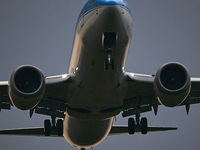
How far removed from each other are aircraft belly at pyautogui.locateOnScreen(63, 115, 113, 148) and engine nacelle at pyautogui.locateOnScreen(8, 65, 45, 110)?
468cm

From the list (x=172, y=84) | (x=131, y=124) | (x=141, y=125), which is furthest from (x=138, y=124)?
(x=172, y=84)

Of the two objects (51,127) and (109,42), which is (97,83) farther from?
(51,127)

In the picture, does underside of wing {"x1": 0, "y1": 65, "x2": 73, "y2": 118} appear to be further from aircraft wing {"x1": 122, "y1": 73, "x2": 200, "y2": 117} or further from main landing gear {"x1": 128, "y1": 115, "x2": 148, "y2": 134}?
main landing gear {"x1": 128, "y1": 115, "x2": 148, "y2": 134}

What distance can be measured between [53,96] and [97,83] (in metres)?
3.93

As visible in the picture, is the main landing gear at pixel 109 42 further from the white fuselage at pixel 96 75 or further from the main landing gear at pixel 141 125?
the main landing gear at pixel 141 125

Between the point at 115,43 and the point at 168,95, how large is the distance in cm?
343

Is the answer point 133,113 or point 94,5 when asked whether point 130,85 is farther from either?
point 94,5

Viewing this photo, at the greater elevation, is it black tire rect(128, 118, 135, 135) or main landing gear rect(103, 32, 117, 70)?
→ main landing gear rect(103, 32, 117, 70)

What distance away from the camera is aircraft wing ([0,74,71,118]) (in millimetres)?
17578

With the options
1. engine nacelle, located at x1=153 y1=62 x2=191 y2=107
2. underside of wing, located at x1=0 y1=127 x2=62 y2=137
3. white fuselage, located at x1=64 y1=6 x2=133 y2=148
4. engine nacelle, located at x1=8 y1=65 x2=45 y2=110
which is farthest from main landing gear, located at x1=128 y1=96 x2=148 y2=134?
engine nacelle, located at x1=8 y1=65 x2=45 y2=110

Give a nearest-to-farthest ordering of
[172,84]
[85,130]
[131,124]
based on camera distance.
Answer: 1. [172,84]
2. [85,130]
3. [131,124]

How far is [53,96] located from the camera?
63.7 ft

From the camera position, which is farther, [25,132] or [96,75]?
[25,132]

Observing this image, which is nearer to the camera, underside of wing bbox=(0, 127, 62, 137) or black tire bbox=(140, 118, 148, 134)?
black tire bbox=(140, 118, 148, 134)
